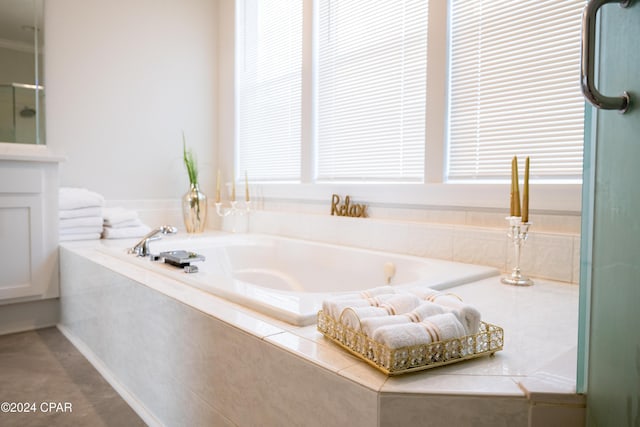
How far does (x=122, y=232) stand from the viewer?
281cm

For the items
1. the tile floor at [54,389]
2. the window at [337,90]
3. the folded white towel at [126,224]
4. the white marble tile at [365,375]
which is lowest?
the tile floor at [54,389]

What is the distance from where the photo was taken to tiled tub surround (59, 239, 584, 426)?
32.4 inches

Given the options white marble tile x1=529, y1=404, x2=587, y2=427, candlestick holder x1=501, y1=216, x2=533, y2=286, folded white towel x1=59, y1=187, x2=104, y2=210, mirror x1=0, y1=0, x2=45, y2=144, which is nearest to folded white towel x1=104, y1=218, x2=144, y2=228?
folded white towel x1=59, y1=187, x2=104, y2=210

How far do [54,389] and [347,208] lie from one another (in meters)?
1.57

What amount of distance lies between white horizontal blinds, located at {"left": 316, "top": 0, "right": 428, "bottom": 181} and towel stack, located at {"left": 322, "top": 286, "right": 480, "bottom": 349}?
126 cm

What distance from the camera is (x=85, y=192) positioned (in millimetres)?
2770

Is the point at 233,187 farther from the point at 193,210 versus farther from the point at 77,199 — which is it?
the point at 77,199

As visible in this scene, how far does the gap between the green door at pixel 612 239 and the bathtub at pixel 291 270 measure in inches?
24.4

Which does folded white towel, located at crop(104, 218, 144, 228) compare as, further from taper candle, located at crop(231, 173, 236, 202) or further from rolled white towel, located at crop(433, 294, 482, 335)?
rolled white towel, located at crop(433, 294, 482, 335)

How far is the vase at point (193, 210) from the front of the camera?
10.6 feet

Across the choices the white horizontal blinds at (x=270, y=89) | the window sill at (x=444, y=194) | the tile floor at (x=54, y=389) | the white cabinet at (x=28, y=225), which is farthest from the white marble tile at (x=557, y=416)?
the white cabinet at (x=28, y=225)

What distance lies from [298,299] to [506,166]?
1109 mm

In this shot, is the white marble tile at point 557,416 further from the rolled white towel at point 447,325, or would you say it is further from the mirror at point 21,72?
the mirror at point 21,72

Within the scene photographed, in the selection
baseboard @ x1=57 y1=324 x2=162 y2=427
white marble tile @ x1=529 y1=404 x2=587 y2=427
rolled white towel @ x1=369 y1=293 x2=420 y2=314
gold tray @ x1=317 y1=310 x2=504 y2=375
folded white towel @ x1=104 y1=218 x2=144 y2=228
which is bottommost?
baseboard @ x1=57 y1=324 x2=162 y2=427
